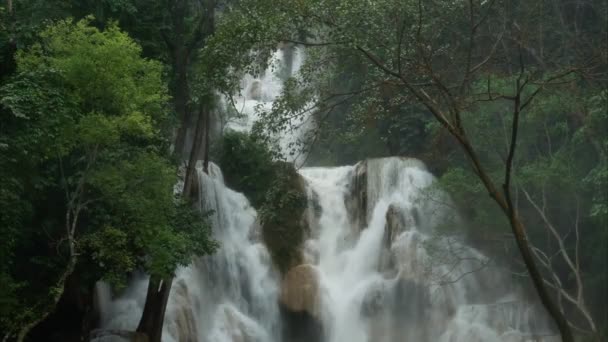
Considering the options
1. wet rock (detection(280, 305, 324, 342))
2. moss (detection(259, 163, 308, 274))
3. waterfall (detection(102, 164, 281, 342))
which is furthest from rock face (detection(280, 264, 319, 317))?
moss (detection(259, 163, 308, 274))

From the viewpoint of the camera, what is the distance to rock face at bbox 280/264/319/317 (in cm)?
2128

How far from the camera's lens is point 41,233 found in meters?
14.9

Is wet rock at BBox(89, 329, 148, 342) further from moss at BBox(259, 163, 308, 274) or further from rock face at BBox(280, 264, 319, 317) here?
moss at BBox(259, 163, 308, 274)

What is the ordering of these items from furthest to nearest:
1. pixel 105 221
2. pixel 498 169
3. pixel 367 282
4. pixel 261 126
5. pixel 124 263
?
pixel 367 282
pixel 498 169
pixel 105 221
pixel 124 263
pixel 261 126

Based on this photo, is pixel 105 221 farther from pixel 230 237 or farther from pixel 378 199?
pixel 378 199

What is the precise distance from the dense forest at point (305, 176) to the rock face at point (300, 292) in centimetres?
5

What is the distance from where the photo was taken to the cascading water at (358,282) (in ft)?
62.6

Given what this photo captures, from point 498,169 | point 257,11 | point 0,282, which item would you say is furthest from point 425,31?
point 0,282

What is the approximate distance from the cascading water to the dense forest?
7 cm

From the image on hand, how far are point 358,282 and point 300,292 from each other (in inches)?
83.3

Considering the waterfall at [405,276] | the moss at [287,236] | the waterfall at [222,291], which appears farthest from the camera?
the moss at [287,236]

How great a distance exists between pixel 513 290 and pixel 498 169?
12.8ft

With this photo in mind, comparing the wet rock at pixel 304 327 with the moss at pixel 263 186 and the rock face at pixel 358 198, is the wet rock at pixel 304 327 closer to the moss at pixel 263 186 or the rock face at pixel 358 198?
the moss at pixel 263 186

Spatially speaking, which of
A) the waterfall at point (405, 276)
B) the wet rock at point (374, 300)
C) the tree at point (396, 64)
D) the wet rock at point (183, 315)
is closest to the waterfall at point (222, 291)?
the wet rock at point (183, 315)
